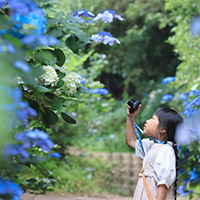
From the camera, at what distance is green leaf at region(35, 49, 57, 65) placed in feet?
5.04

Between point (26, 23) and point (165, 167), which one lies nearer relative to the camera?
point (26, 23)

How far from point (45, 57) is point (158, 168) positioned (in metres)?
0.76

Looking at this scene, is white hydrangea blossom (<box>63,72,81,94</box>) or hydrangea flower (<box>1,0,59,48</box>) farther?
white hydrangea blossom (<box>63,72,81,94</box>)

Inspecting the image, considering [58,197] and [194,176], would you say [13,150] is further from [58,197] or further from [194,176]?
[58,197]

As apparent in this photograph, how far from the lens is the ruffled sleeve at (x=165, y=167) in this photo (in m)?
1.79

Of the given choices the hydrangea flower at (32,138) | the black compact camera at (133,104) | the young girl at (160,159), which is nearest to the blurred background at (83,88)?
the hydrangea flower at (32,138)

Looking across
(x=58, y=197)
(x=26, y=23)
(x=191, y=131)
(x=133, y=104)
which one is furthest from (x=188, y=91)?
(x=26, y=23)

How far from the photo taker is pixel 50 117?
1700mm

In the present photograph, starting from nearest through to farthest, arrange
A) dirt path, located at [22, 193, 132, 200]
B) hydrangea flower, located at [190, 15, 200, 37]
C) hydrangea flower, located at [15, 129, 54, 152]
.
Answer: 1. hydrangea flower, located at [15, 129, 54, 152]
2. dirt path, located at [22, 193, 132, 200]
3. hydrangea flower, located at [190, 15, 200, 37]

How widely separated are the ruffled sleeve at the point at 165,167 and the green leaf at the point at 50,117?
541 millimetres

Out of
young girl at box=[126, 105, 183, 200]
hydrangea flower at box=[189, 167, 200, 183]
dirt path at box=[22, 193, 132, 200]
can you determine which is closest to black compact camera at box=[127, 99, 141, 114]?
young girl at box=[126, 105, 183, 200]

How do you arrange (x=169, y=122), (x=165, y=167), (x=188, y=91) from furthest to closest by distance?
(x=188, y=91) < (x=169, y=122) < (x=165, y=167)

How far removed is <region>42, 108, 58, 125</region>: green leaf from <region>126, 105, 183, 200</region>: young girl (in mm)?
541

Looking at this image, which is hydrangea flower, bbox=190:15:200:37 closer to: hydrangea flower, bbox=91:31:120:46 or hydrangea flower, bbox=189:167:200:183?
hydrangea flower, bbox=189:167:200:183
